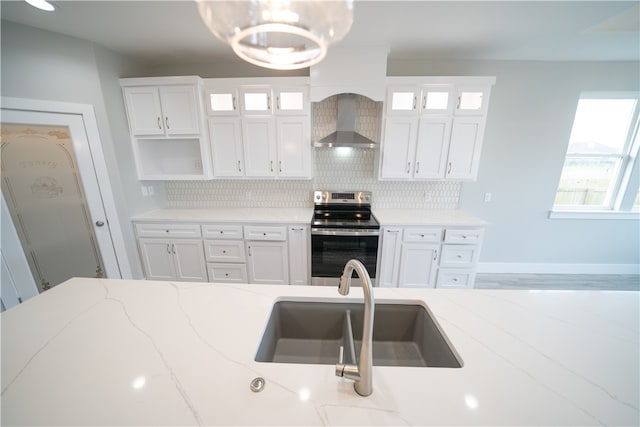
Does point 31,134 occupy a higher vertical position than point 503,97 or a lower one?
lower

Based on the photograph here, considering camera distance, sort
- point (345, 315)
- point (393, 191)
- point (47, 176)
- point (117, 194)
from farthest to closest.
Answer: point (393, 191) < point (117, 194) < point (47, 176) < point (345, 315)

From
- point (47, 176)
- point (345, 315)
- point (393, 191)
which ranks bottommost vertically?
point (345, 315)

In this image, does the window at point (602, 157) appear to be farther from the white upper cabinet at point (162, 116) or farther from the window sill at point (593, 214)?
the white upper cabinet at point (162, 116)

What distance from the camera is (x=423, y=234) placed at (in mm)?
2430

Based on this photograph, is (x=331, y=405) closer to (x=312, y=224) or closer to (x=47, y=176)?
(x=312, y=224)

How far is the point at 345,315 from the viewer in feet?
3.66

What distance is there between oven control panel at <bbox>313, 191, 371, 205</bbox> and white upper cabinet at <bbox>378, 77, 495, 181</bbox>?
1.27ft

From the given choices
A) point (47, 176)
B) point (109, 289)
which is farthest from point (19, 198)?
point (109, 289)

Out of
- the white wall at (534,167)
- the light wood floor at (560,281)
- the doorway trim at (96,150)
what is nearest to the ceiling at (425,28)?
the white wall at (534,167)

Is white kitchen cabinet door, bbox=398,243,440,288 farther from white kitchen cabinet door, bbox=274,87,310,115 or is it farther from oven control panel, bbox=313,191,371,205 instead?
white kitchen cabinet door, bbox=274,87,310,115

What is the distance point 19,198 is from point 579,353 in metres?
3.60

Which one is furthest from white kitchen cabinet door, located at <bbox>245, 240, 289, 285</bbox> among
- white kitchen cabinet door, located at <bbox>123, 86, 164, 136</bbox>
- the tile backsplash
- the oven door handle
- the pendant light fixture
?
the pendant light fixture

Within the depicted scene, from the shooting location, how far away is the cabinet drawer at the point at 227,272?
2.60 metres

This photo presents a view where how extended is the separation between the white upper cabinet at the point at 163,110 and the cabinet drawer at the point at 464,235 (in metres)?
3.04
